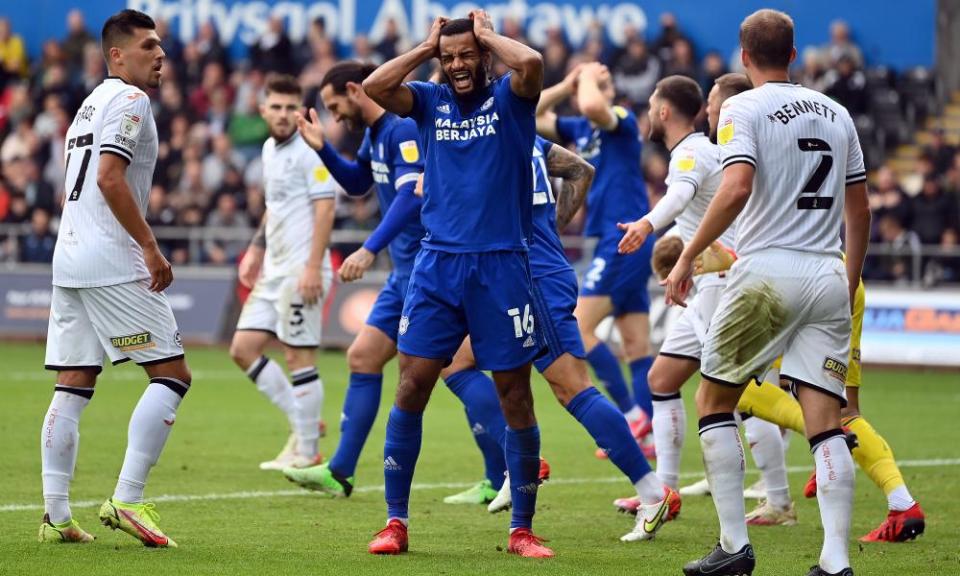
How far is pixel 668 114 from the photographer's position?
8664 mm

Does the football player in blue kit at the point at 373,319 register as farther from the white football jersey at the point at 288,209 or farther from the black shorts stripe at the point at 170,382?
the white football jersey at the point at 288,209

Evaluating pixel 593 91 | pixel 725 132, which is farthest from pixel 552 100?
pixel 725 132

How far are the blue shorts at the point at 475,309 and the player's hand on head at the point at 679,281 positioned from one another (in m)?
0.70

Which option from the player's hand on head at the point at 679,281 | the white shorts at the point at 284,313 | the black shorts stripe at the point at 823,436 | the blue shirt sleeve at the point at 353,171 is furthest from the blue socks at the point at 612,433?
the white shorts at the point at 284,313

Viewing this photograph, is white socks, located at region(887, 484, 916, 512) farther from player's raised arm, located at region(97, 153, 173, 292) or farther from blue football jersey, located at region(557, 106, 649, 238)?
blue football jersey, located at region(557, 106, 649, 238)

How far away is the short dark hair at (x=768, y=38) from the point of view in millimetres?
6590

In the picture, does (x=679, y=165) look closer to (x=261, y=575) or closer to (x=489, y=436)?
(x=489, y=436)

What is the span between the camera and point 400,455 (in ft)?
24.5

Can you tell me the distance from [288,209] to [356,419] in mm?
2633

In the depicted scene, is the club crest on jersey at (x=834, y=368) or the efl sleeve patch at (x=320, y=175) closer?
the club crest on jersey at (x=834, y=368)

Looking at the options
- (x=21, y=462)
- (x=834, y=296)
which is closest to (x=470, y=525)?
(x=834, y=296)

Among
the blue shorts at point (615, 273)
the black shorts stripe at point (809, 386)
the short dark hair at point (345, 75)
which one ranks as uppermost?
the short dark hair at point (345, 75)

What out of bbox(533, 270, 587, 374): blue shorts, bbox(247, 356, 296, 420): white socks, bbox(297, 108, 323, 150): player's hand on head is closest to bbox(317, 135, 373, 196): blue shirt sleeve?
bbox(297, 108, 323, 150): player's hand on head

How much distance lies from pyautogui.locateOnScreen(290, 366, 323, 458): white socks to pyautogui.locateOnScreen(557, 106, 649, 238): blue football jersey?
2.48 metres
